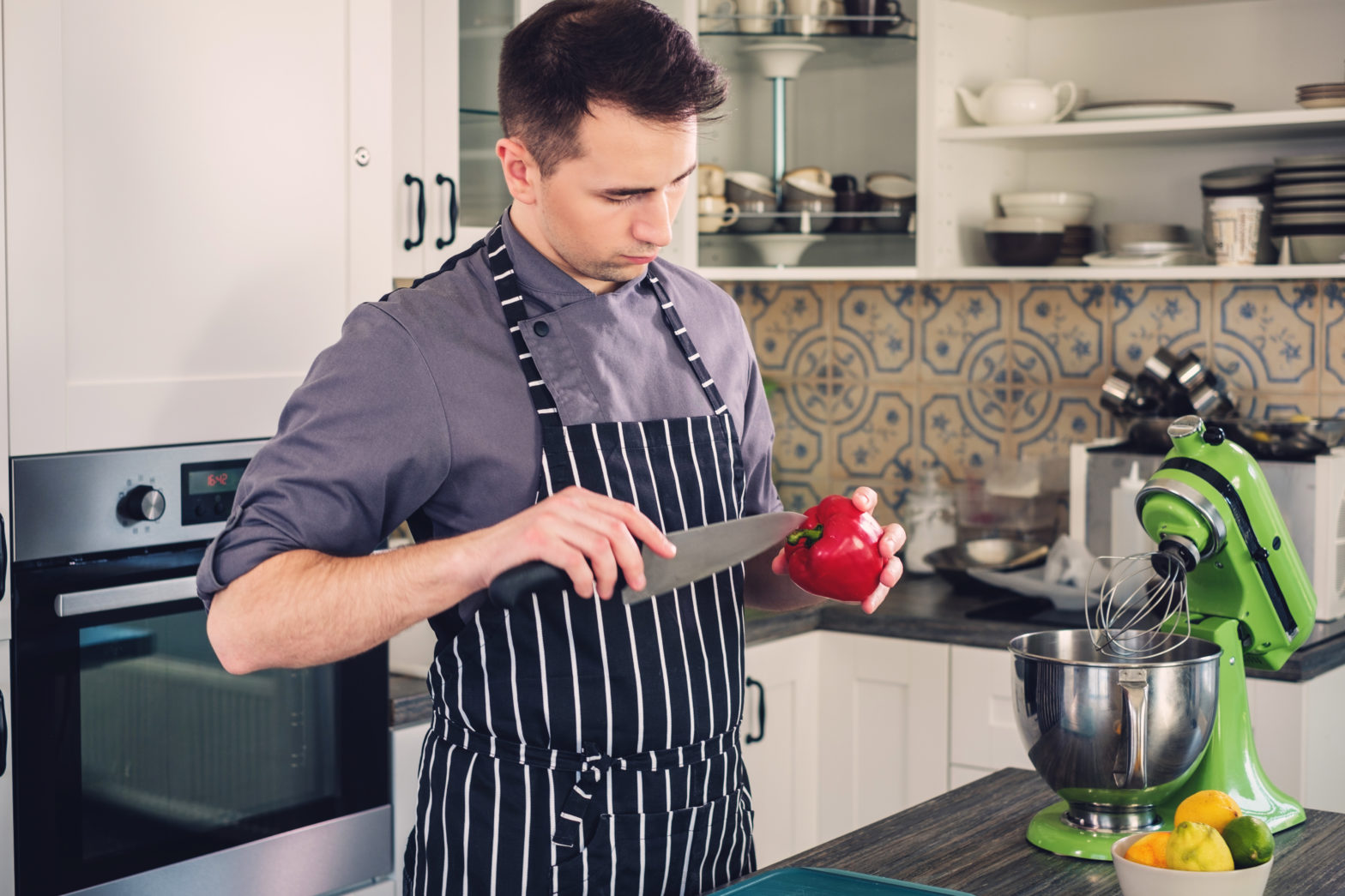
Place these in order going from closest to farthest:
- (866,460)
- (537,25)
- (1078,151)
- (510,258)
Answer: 1. (537,25)
2. (510,258)
3. (1078,151)
4. (866,460)

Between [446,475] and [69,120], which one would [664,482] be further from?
[69,120]

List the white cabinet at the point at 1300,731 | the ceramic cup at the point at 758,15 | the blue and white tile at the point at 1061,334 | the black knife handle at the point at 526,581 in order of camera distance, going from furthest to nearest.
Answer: the blue and white tile at the point at 1061,334
the ceramic cup at the point at 758,15
the white cabinet at the point at 1300,731
the black knife handle at the point at 526,581

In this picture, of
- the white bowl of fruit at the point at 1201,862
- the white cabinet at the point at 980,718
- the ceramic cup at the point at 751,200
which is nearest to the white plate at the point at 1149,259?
the ceramic cup at the point at 751,200

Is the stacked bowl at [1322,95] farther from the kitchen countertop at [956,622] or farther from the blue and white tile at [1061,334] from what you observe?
the kitchen countertop at [956,622]

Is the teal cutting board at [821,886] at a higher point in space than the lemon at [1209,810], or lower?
lower

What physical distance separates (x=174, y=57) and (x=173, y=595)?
66 cm

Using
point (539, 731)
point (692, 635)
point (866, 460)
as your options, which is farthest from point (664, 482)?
point (866, 460)

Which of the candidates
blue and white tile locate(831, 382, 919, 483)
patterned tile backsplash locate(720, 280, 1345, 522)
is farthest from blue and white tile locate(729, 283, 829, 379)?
blue and white tile locate(831, 382, 919, 483)

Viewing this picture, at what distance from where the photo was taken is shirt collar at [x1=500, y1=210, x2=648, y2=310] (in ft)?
4.83

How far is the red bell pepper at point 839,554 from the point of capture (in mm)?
1482

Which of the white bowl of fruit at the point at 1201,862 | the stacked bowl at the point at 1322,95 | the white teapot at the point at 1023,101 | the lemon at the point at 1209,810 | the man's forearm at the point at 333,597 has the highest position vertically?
the white teapot at the point at 1023,101

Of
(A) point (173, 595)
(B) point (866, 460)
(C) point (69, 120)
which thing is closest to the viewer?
(C) point (69, 120)

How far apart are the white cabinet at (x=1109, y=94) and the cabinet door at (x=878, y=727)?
0.74 m

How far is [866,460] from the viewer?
10.9 feet
